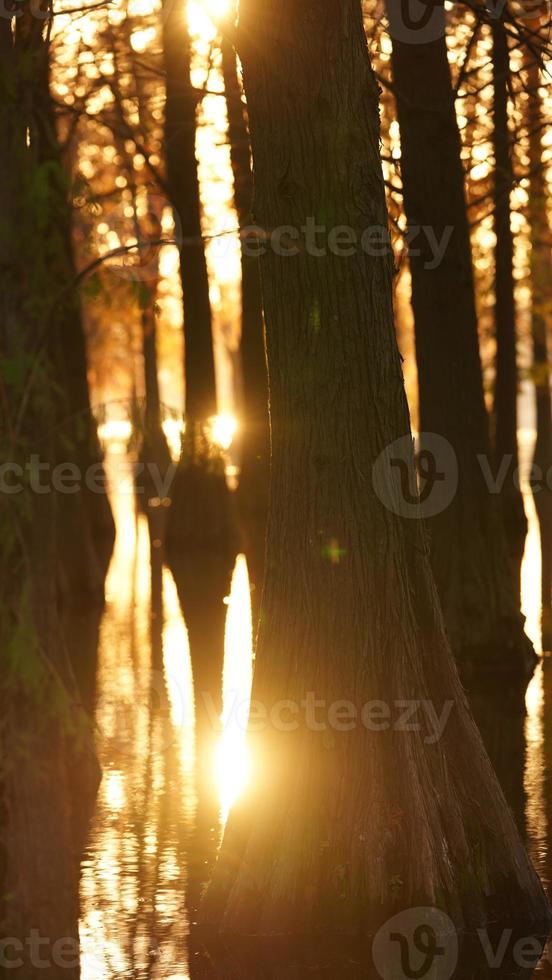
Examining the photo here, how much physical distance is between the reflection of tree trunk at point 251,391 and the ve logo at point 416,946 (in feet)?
53.6

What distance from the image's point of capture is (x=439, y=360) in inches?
636

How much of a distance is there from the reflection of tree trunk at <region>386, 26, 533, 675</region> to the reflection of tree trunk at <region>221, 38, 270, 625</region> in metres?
8.84

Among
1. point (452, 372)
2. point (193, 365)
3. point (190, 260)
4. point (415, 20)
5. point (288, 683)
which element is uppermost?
point (190, 260)

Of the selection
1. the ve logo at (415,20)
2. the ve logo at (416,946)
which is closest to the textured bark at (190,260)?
the ve logo at (415,20)

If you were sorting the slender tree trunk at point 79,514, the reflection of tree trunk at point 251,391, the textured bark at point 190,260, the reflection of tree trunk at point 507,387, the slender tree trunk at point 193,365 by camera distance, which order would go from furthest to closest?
the reflection of tree trunk at point 507,387
the slender tree trunk at point 193,365
the textured bark at point 190,260
the reflection of tree trunk at point 251,391
the slender tree trunk at point 79,514

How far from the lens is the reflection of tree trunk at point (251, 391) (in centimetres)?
2555

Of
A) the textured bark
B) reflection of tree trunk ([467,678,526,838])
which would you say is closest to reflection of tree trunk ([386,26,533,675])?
reflection of tree trunk ([467,678,526,838])

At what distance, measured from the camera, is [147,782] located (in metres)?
12.0

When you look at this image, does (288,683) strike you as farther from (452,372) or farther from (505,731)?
(452,372)

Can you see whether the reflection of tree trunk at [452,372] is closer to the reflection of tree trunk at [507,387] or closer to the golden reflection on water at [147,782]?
the golden reflection on water at [147,782]

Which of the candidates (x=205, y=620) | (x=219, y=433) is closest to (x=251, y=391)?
(x=205, y=620)

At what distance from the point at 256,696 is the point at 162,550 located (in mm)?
22491

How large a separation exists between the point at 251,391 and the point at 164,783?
17153 millimetres

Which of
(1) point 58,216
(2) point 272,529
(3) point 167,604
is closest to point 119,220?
(3) point 167,604
